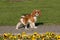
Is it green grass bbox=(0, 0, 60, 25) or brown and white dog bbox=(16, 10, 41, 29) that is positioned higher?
brown and white dog bbox=(16, 10, 41, 29)

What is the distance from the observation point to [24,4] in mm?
22594

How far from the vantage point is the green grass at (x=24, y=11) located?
16.0 meters

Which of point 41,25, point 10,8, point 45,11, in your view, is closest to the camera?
point 41,25

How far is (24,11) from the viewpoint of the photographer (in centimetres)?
1938

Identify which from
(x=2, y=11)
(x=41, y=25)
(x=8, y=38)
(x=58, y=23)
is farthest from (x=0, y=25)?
(x=8, y=38)

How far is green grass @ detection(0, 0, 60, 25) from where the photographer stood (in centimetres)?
1599

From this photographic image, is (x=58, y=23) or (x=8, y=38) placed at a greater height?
(x=8, y=38)

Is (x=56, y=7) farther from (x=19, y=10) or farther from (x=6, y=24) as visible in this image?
(x=6, y=24)

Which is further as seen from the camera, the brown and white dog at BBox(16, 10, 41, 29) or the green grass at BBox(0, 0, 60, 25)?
the green grass at BBox(0, 0, 60, 25)

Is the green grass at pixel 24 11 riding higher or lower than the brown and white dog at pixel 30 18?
lower

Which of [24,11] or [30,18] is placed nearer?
[30,18]

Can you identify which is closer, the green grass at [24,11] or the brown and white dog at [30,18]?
the brown and white dog at [30,18]

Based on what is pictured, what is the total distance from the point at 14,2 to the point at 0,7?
7.98 ft

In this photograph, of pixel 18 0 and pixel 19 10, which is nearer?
pixel 19 10
